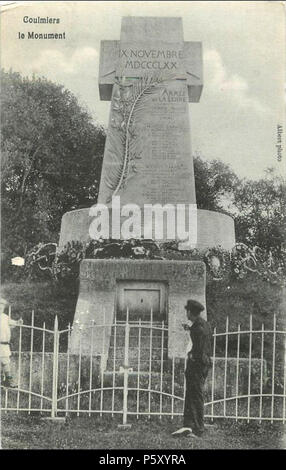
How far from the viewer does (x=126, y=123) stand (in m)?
9.72

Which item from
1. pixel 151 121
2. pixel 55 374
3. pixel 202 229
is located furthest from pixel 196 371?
pixel 151 121

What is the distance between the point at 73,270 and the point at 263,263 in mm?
3023

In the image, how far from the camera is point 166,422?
621 centimetres

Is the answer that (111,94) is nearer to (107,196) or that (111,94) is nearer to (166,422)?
(107,196)

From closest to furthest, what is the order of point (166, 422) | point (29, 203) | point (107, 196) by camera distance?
point (166, 422), point (107, 196), point (29, 203)

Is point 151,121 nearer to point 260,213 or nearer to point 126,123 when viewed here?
point 126,123

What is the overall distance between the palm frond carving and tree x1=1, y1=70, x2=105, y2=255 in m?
1.90

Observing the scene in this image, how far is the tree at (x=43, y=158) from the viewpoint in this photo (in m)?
12.1

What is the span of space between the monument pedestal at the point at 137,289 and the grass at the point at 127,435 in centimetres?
169

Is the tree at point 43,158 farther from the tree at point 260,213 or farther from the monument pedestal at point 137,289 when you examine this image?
the tree at point 260,213

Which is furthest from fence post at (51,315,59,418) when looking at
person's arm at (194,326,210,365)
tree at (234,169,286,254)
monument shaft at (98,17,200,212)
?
tree at (234,169,286,254)

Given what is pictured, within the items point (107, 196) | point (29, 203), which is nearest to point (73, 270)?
point (107, 196)

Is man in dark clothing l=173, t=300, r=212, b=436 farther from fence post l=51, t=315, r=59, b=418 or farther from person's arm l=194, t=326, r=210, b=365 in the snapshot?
fence post l=51, t=315, r=59, b=418

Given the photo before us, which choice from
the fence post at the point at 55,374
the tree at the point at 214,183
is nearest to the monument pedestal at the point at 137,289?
the fence post at the point at 55,374
